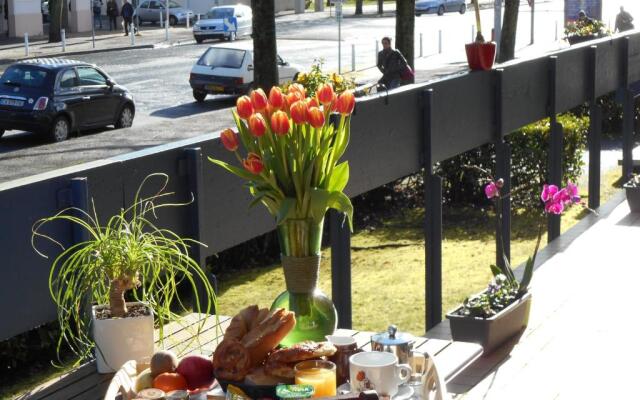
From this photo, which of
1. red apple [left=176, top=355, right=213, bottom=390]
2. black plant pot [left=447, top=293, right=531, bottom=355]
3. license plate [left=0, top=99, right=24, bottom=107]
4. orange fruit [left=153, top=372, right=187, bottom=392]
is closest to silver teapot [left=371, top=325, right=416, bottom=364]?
red apple [left=176, top=355, right=213, bottom=390]

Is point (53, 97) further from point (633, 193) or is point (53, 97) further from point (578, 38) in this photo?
point (578, 38)

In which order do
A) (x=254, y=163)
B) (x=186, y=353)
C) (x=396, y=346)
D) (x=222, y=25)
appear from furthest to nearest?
(x=222, y=25) < (x=186, y=353) < (x=254, y=163) < (x=396, y=346)

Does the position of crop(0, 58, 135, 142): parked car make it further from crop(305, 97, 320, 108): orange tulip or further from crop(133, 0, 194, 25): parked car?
crop(133, 0, 194, 25): parked car

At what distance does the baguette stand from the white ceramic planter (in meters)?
0.74

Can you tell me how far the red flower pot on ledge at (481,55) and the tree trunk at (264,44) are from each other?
322 inches

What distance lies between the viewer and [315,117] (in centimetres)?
459

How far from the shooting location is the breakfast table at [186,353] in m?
4.79

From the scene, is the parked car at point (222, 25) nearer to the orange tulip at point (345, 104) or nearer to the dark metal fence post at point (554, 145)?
the dark metal fence post at point (554, 145)

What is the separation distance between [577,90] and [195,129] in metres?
12.2

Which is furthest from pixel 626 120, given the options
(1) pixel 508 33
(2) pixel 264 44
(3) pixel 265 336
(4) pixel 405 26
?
(1) pixel 508 33

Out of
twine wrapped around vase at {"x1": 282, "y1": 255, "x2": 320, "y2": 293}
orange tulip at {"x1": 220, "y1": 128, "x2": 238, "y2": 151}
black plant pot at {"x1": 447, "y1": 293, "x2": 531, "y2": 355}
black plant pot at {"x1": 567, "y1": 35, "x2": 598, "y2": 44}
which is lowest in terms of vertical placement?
black plant pot at {"x1": 447, "y1": 293, "x2": 531, "y2": 355}

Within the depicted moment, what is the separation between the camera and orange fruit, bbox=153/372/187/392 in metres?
4.26

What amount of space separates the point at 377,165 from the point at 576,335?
204cm

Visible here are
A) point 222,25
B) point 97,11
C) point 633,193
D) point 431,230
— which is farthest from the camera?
point 97,11
